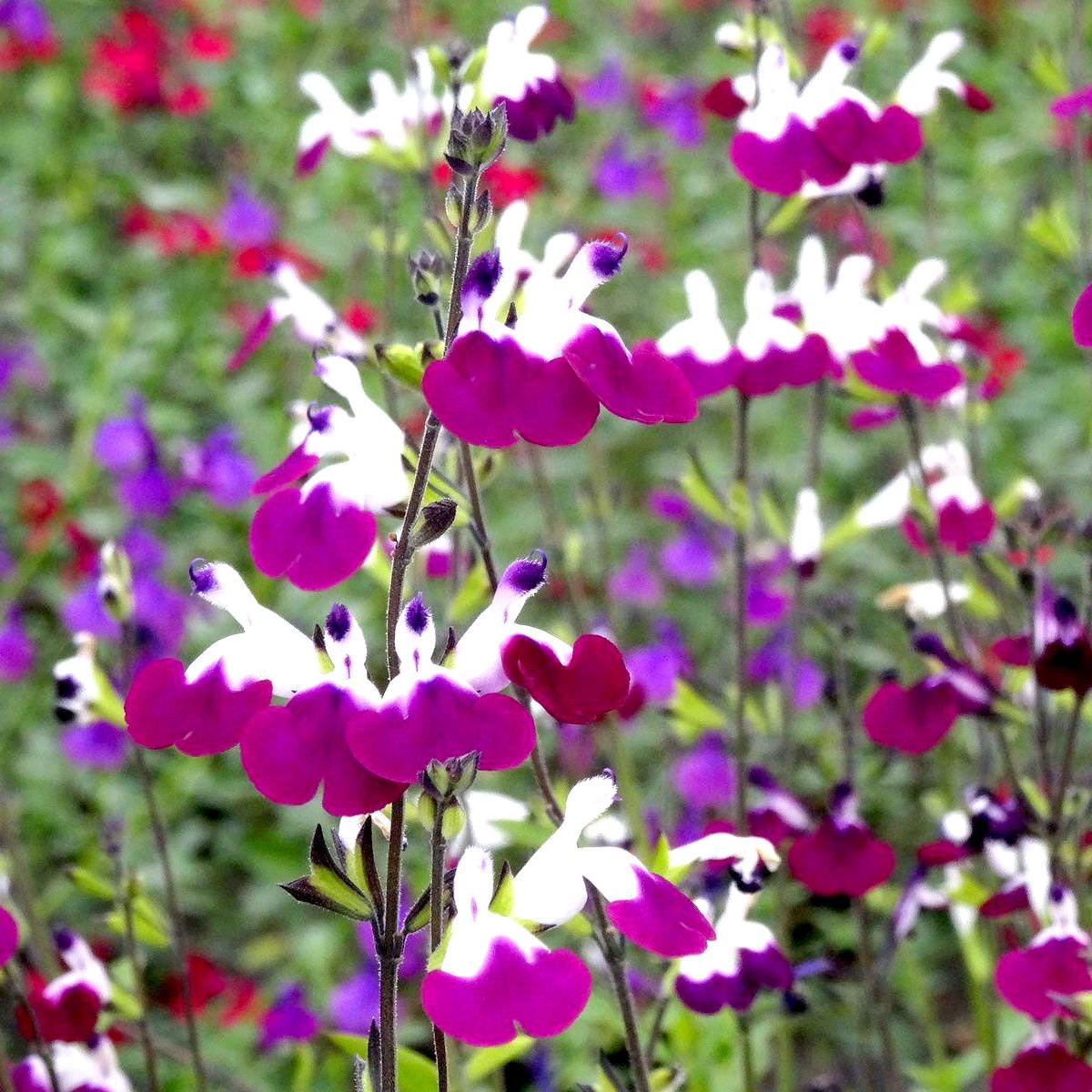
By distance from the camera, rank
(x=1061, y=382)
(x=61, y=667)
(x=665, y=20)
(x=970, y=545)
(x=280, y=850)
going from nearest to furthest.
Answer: (x=61, y=667)
(x=970, y=545)
(x=280, y=850)
(x=1061, y=382)
(x=665, y=20)

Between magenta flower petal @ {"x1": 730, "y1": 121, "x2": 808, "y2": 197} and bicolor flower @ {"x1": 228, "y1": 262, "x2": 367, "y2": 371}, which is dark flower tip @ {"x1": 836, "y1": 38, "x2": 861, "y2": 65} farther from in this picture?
bicolor flower @ {"x1": 228, "y1": 262, "x2": 367, "y2": 371}

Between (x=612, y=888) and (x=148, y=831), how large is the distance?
5.57ft

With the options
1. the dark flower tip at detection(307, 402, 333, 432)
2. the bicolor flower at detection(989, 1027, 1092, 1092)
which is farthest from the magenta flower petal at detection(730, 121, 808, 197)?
the bicolor flower at detection(989, 1027, 1092, 1092)

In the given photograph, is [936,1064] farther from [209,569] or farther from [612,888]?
[209,569]

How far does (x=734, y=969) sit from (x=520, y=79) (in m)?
0.73

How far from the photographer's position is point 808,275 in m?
1.40

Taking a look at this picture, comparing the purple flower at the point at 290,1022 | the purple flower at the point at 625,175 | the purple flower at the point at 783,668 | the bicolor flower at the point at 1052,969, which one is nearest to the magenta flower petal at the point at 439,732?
the bicolor flower at the point at 1052,969

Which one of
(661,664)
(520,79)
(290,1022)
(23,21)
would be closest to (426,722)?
(520,79)

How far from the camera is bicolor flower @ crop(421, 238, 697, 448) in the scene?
0.75 m

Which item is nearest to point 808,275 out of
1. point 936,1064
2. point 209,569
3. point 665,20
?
point 209,569

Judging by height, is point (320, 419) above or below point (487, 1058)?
above

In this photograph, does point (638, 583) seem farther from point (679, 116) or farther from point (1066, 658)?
point (1066, 658)

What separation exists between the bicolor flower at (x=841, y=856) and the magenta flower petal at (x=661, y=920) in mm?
506

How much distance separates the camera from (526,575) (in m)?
0.84
